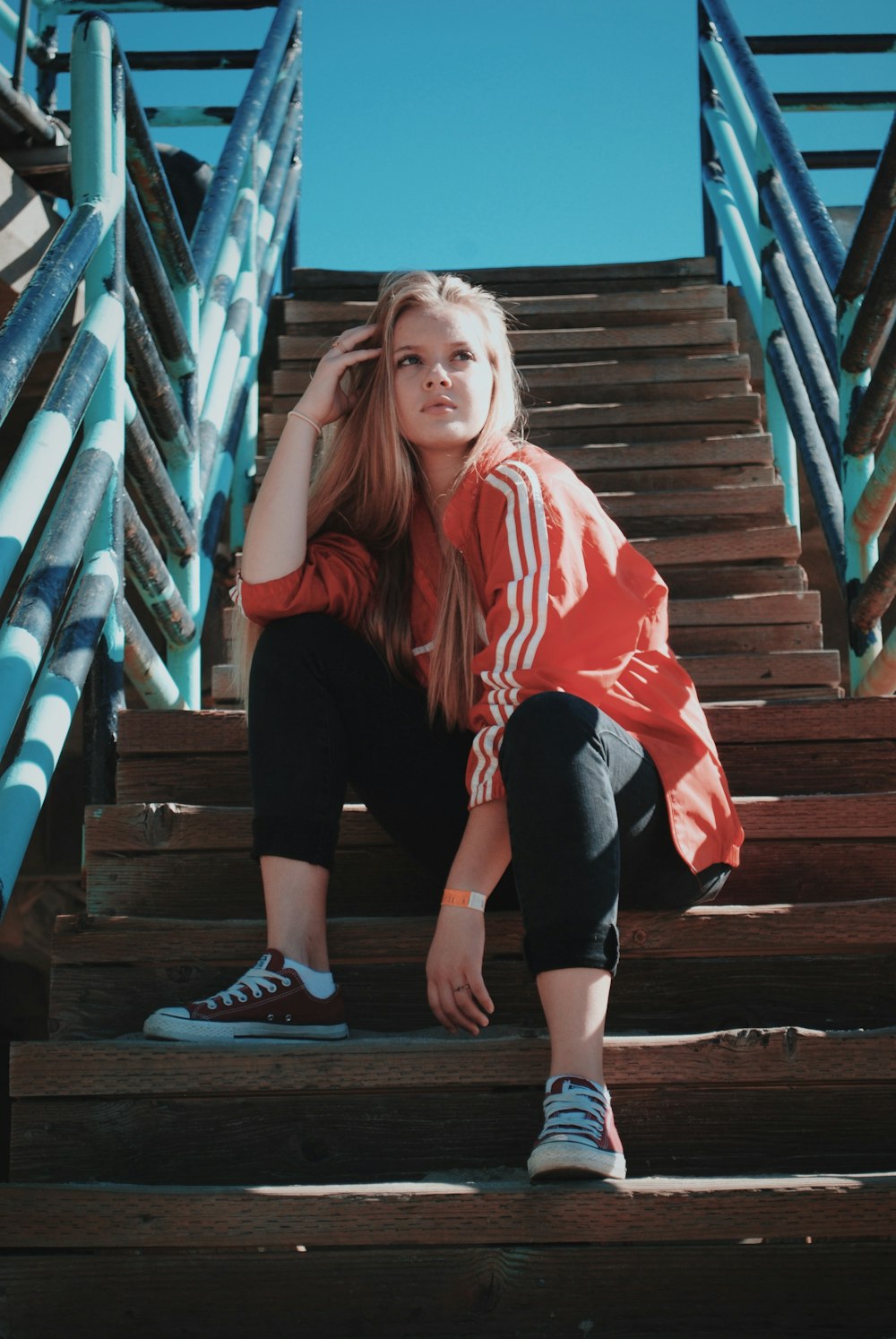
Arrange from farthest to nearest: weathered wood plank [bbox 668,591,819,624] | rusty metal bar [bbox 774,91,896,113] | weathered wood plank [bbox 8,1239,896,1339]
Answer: rusty metal bar [bbox 774,91,896,113], weathered wood plank [bbox 668,591,819,624], weathered wood plank [bbox 8,1239,896,1339]

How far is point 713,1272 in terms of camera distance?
1253 millimetres

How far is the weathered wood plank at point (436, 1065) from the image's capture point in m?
1.42

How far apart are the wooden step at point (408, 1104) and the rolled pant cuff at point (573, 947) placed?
0.12 meters

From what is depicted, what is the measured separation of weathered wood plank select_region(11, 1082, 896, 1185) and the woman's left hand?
0.08 metres

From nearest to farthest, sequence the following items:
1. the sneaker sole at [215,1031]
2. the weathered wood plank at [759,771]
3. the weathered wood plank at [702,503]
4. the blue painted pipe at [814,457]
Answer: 1. the sneaker sole at [215,1031]
2. the weathered wood plank at [759,771]
3. the blue painted pipe at [814,457]
4. the weathered wood plank at [702,503]

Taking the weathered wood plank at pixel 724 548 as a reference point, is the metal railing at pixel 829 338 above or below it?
above

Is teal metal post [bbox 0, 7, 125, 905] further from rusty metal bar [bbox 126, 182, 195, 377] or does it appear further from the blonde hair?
the blonde hair

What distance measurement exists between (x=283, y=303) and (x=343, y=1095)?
2.72 metres

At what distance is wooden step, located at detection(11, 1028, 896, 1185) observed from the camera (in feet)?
4.65

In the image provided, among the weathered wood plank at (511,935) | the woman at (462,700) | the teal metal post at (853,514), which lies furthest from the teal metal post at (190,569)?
the teal metal post at (853,514)

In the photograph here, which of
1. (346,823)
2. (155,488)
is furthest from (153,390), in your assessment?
(346,823)

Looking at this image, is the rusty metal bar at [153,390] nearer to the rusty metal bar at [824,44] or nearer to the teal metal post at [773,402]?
the teal metal post at [773,402]

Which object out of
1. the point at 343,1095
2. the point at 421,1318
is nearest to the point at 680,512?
the point at 343,1095

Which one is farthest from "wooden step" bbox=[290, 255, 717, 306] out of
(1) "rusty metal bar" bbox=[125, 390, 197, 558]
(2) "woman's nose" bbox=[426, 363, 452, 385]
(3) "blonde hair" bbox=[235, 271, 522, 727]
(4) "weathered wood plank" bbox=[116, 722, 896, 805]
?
(4) "weathered wood plank" bbox=[116, 722, 896, 805]
